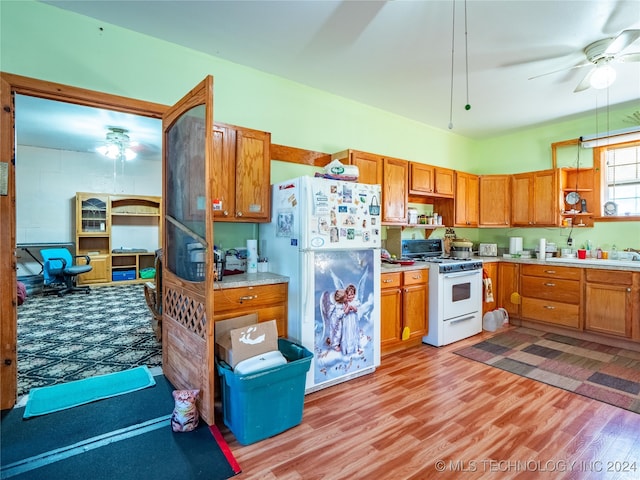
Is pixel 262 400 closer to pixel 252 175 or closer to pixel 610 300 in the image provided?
pixel 252 175

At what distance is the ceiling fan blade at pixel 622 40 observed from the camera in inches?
85.6

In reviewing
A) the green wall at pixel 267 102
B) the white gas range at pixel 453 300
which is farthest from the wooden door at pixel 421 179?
the white gas range at pixel 453 300

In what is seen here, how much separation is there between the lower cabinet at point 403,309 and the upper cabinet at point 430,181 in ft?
3.70

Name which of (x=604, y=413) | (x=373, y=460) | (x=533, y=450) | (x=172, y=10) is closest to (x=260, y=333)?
(x=373, y=460)

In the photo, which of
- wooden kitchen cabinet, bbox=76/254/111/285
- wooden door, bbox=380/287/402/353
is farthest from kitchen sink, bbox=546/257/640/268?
wooden kitchen cabinet, bbox=76/254/111/285

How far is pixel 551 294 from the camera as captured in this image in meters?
4.13

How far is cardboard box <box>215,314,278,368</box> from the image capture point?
210 centimetres

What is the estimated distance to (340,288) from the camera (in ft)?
8.94

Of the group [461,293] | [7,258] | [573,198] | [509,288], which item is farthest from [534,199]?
[7,258]

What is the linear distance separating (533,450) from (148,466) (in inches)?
86.7

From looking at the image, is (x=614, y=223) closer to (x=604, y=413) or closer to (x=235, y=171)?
(x=604, y=413)

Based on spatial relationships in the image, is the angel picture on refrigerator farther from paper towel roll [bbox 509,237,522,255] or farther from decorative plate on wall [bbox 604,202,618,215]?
decorative plate on wall [bbox 604,202,618,215]

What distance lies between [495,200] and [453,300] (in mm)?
2022

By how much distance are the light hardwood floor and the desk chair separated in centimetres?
527
